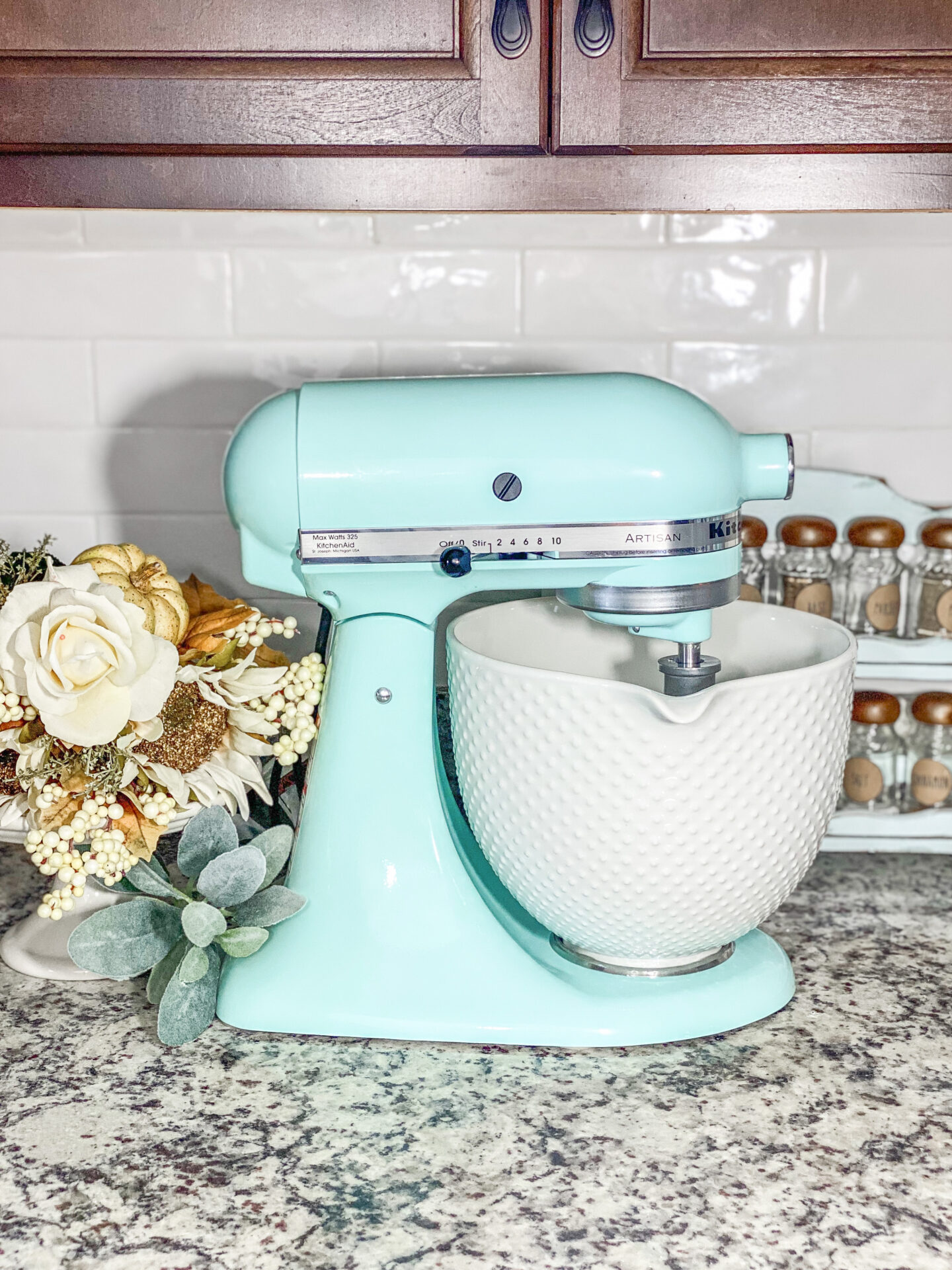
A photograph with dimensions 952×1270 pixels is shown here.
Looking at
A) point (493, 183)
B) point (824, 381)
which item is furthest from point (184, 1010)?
point (824, 381)

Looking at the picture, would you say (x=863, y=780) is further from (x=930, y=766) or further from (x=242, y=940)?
(x=242, y=940)

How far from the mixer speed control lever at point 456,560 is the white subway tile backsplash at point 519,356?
44 cm

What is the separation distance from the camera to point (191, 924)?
768mm

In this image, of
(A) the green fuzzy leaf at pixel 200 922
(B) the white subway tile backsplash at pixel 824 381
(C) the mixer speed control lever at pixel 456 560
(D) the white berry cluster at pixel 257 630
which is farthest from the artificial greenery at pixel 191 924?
(B) the white subway tile backsplash at pixel 824 381

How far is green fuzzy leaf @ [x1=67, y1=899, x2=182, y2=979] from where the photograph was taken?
30.0 inches

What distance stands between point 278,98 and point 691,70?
0.88 ft

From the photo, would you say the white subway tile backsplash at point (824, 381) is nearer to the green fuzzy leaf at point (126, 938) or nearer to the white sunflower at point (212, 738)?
the white sunflower at point (212, 738)

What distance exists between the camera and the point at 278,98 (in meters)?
0.77

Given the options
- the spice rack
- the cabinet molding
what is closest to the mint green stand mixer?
the cabinet molding

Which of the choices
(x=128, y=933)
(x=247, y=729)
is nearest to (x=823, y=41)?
(x=247, y=729)

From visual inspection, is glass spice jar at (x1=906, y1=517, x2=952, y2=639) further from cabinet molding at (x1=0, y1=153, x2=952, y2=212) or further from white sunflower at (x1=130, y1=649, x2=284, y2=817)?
white sunflower at (x1=130, y1=649, x2=284, y2=817)

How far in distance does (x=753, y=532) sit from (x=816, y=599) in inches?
3.5

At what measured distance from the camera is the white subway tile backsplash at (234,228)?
111cm

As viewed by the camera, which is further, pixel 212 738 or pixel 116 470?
pixel 116 470
